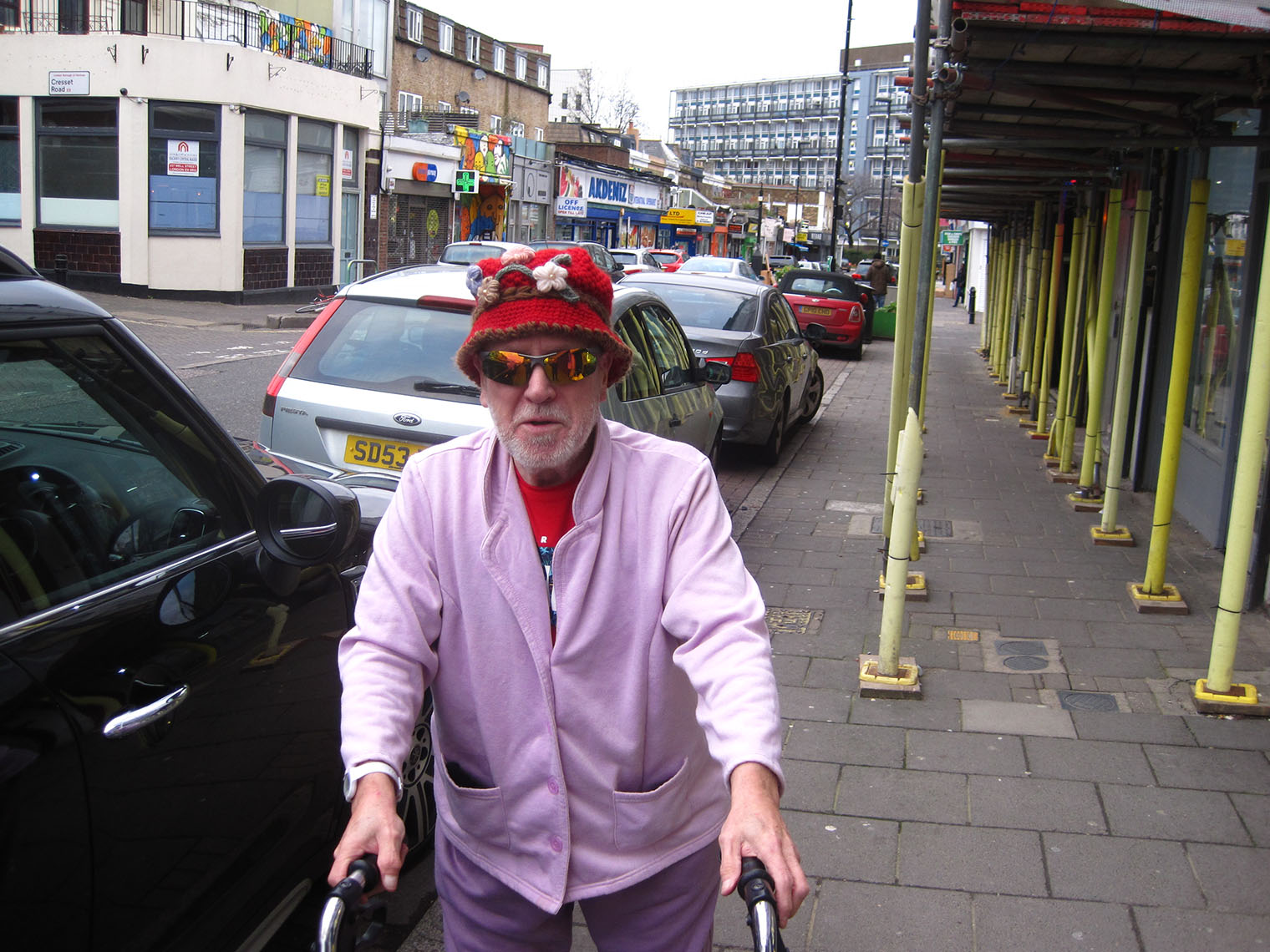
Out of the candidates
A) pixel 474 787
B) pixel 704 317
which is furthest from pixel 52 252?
pixel 474 787

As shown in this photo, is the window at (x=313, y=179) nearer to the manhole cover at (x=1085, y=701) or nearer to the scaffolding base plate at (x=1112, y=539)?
the scaffolding base plate at (x=1112, y=539)

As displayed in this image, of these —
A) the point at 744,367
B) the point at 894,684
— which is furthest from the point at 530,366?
the point at 744,367

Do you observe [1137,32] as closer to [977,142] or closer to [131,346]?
[977,142]

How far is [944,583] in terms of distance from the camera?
689 centimetres

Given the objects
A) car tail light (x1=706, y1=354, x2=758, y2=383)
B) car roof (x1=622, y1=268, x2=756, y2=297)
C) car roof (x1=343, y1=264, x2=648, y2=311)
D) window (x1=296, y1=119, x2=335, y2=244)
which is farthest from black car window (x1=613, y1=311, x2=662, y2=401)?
window (x1=296, y1=119, x2=335, y2=244)

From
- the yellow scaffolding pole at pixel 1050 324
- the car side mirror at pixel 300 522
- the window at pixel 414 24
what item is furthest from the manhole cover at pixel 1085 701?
the window at pixel 414 24

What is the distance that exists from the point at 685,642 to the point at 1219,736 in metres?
3.57

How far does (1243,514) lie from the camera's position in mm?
4672

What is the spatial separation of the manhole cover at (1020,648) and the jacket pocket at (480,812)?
414cm

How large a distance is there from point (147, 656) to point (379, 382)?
135 inches

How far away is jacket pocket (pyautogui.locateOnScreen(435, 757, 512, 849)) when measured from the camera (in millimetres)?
2021

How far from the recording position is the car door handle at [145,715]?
2.10 m

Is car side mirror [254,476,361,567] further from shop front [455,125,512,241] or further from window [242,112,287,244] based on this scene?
shop front [455,125,512,241]

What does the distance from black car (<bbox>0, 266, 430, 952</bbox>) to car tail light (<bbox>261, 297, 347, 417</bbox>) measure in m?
2.84
